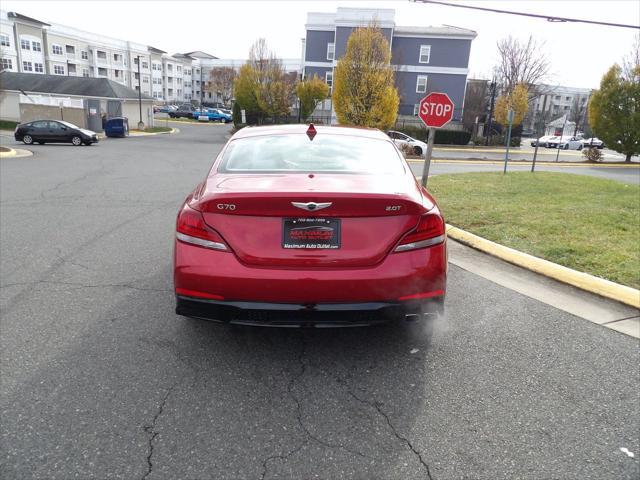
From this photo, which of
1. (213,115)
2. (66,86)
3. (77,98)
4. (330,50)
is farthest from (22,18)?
(330,50)

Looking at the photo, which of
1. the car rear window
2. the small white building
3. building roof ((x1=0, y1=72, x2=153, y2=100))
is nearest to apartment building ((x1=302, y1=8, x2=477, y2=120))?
the small white building

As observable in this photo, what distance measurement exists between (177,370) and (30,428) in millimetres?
864

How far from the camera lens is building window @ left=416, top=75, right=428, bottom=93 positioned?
4603 centimetres

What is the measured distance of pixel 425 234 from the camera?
3078 millimetres

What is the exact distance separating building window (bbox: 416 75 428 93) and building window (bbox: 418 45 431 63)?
145 cm

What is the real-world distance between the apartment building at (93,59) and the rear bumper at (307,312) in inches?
2128

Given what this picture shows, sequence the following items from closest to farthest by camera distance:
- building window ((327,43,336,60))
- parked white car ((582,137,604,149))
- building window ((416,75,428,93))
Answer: parked white car ((582,137,604,149))
building window ((416,75,428,93))
building window ((327,43,336,60))

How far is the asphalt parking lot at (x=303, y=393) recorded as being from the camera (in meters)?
2.38

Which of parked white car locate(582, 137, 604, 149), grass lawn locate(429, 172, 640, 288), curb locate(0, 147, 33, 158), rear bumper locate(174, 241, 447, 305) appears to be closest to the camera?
rear bumper locate(174, 241, 447, 305)

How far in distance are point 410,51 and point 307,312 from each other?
47.2 metres

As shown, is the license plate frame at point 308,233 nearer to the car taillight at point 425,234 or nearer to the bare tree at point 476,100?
the car taillight at point 425,234

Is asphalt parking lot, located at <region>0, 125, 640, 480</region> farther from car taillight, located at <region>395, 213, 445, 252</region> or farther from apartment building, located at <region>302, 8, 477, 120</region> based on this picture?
apartment building, located at <region>302, 8, 477, 120</region>

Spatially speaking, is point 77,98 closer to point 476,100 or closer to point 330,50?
point 330,50

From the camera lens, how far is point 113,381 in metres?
3.02
